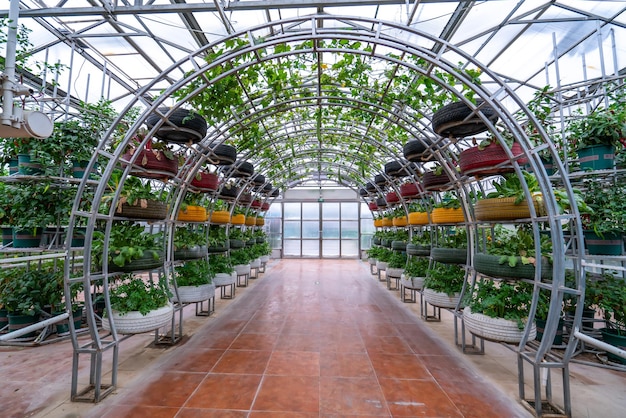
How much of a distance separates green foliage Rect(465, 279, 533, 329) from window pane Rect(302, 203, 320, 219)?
11991 millimetres

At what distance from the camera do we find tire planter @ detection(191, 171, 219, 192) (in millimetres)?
4031

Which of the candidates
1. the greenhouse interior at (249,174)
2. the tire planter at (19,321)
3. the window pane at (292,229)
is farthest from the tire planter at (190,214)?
the window pane at (292,229)

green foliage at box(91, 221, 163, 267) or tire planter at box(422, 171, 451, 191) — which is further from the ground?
tire planter at box(422, 171, 451, 191)

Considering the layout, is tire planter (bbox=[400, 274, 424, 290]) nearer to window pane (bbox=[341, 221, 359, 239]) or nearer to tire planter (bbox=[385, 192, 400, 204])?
tire planter (bbox=[385, 192, 400, 204])

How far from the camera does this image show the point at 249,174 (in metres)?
5.69

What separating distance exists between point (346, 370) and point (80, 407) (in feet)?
7.46

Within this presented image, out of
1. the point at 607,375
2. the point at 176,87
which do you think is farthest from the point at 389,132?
the point at 607,375

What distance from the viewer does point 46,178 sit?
3.51m

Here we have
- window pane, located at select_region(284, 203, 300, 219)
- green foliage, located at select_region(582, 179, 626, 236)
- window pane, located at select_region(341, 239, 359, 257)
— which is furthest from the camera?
window pane, located at select_region(284, 203, 300, 219)

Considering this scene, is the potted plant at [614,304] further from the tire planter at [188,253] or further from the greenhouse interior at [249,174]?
the tire planter at [188,253]

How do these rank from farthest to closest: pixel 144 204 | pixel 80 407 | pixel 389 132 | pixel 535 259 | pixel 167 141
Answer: pixel 389 132, pixel 167 141, pixel 144 204, pixel 535 259, pixel 80 407

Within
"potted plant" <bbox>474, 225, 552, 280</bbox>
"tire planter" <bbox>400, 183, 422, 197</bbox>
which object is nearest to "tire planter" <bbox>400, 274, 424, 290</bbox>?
"tire planter" <bbox>400, 183, 422, 197</bbox>

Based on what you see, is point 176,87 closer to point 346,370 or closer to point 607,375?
point 346,370

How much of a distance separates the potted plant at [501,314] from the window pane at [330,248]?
11.6 meters
